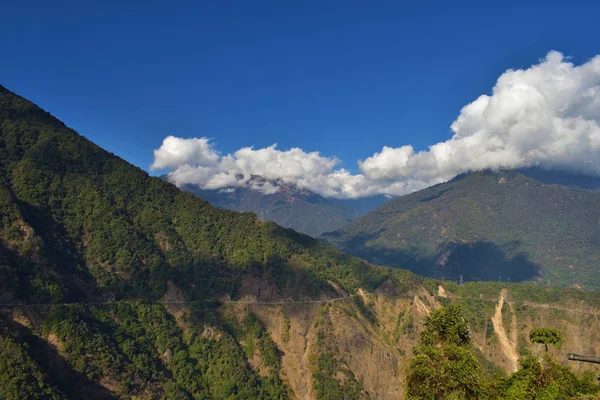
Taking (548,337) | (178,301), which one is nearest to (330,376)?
(178,301)

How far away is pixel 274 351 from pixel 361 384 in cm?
3166

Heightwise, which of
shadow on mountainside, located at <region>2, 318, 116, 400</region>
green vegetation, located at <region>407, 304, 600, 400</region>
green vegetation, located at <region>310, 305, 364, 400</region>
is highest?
green vegetation, located at <region>407, 304, 600, 400</region>

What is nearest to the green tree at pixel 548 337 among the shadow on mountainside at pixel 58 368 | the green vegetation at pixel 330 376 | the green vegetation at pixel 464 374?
the green vegetation at pixel 464 374

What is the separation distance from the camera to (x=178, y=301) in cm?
14862

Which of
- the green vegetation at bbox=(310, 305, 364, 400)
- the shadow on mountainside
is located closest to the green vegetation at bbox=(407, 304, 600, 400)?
the shadow on mountainside

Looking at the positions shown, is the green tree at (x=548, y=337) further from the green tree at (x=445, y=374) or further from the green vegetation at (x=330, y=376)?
the green vegetation at (x=330, y=376)

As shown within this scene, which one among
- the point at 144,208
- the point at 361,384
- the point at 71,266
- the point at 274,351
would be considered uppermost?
the point at 144,208

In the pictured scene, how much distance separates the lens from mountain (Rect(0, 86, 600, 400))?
108m

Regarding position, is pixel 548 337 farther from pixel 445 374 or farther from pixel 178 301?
pixel 178 301

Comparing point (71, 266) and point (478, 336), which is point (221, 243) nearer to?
point (71, 266)

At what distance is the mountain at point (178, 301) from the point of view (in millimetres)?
A: 108188

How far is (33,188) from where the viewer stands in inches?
5615

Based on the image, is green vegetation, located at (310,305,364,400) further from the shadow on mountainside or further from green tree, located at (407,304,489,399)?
green tree, located at (407,304,489,399)

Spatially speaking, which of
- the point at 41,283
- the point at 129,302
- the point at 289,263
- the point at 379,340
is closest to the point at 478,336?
the point at 379,340
